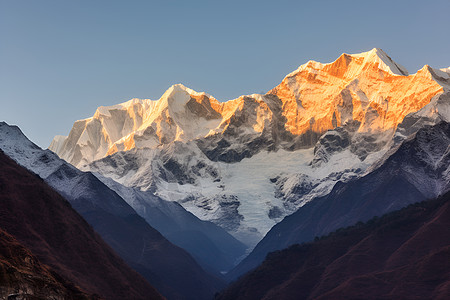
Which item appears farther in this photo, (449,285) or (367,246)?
(367,246)

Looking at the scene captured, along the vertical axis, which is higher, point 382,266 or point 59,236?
point 59,236

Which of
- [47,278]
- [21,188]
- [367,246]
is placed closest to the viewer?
[47,278]

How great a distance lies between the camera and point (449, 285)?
466ft

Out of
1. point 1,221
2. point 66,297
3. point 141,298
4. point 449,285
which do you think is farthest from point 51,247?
point 449,285

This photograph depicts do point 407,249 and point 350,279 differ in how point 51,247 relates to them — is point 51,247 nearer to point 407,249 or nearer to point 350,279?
point 350,279

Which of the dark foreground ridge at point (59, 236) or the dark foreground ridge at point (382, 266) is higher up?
the dark foreground ridge at point (59, 236)

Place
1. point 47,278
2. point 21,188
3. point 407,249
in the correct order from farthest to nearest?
point 407,249
point 21,188
point 47,278

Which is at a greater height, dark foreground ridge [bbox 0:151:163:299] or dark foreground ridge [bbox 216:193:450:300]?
dark foreground ridge [bbox 0:151:163:299]

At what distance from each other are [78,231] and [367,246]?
220ft

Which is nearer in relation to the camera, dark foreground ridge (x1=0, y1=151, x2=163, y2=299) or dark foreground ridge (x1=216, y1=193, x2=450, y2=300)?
dark foreground ridge (x1=0, y1=151, x2=163, y2=299)

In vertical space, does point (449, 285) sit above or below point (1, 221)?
below

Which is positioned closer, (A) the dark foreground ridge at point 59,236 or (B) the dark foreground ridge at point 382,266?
(A) the dark foreground ridge at point 59,236

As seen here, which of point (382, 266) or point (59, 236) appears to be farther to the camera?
point (382, 266)

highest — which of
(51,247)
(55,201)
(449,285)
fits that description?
(55,201)
